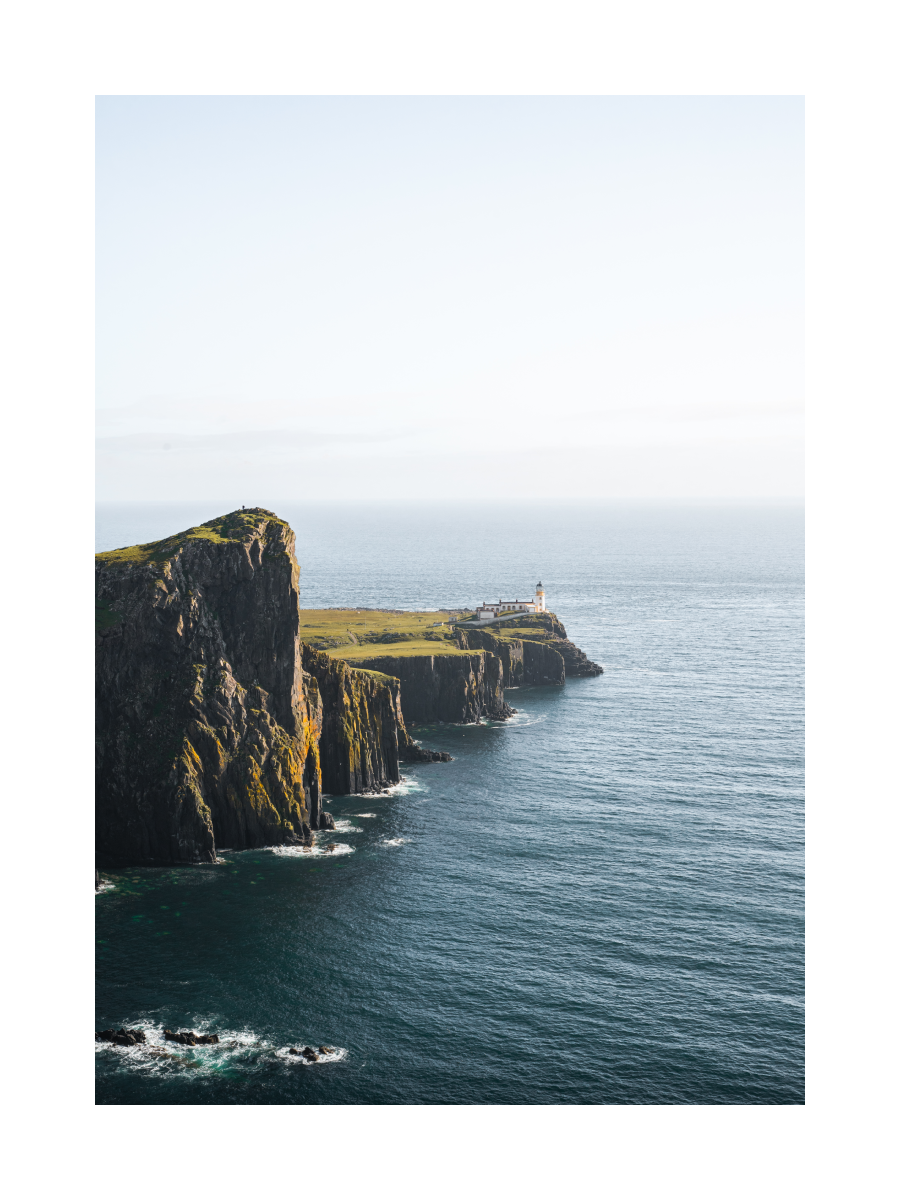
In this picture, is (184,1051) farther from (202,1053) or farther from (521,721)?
(521,721)

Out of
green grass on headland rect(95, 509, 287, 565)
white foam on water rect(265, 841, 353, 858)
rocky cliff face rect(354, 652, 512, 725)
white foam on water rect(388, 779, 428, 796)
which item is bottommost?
white foam on water rect(265, 841, 353, 858)

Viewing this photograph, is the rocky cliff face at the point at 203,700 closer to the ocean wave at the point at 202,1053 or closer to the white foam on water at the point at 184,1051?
the white foam on water at the point at 184,1051

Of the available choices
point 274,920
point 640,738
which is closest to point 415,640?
point 640,738

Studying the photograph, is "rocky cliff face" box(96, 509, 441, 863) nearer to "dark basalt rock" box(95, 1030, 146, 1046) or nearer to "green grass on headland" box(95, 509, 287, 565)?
"green grass on headland" box(95, 509, 287, 565)

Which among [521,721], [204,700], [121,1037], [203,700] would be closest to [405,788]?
[204,700]

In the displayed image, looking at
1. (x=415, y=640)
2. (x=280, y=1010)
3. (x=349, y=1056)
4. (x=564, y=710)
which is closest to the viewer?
(x=349, y=1056)

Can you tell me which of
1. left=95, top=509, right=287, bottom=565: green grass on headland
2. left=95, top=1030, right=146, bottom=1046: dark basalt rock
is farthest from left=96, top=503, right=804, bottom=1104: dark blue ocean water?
left=95, top=509, right=287, bottom=565: green grass on headland
